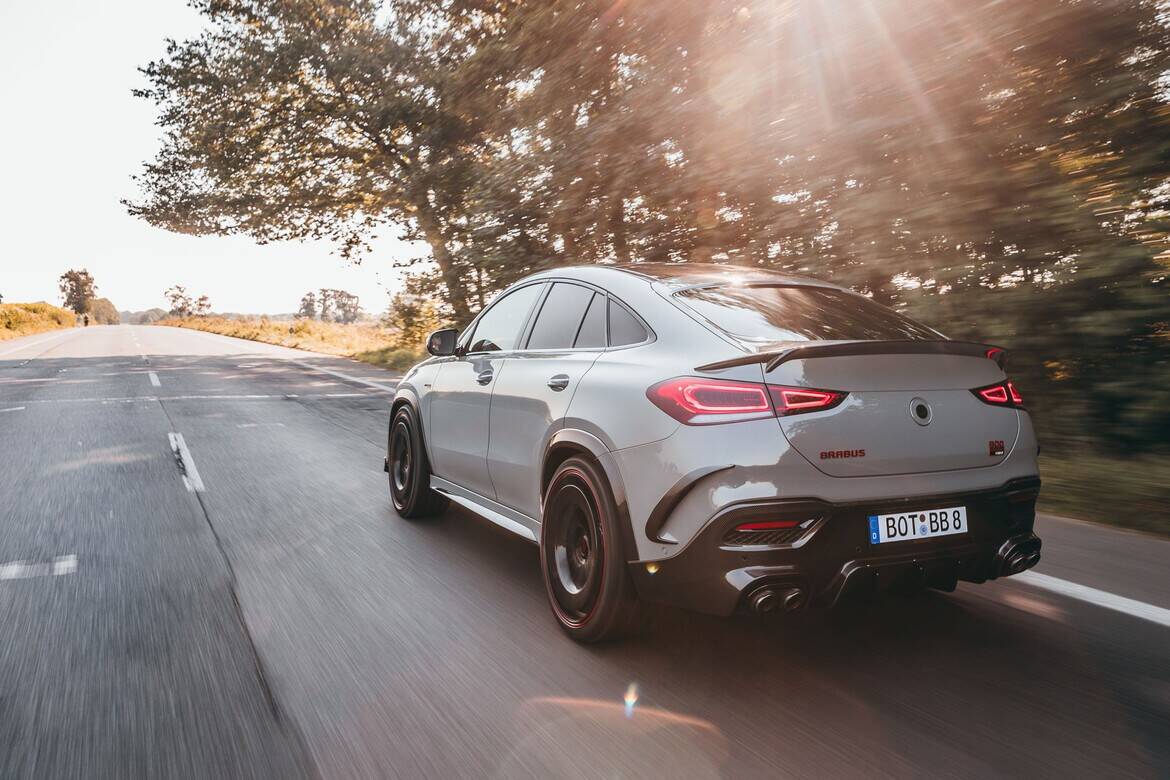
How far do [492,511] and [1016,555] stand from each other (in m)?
2.51

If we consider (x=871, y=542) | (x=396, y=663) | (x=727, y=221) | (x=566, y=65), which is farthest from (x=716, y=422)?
(x=566, y=65)

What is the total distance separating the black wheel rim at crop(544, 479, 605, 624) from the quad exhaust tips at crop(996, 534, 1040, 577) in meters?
1.51

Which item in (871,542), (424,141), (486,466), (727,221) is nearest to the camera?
(871,542)

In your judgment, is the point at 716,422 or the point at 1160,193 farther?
the point at 1160,193

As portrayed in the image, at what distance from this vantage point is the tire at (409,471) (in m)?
5.59

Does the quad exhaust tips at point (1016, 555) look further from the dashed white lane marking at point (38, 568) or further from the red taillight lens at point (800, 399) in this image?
the dashed white lane marking at point (38, 568)

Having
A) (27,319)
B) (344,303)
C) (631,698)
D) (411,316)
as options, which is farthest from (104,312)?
(631,698)

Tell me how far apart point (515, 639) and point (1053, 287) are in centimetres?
470

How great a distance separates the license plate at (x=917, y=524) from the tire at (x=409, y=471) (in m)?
3.29

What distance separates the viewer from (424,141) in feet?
66.1

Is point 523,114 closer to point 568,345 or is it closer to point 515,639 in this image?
point 568,345

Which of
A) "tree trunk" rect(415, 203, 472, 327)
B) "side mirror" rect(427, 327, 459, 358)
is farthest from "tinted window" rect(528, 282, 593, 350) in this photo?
"tree trunk" rect(415, 203, 472, 327)

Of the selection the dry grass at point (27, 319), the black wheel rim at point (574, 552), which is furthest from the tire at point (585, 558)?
the dry grass at point (27, 319)

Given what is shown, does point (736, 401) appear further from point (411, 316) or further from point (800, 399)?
point (411, 316)
